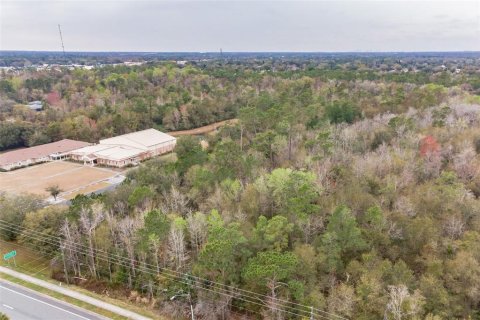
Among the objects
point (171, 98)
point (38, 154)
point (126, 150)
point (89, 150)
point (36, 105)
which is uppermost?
point (171, 98)

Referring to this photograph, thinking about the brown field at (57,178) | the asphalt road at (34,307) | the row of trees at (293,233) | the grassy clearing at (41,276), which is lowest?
the brown field at (57,178)

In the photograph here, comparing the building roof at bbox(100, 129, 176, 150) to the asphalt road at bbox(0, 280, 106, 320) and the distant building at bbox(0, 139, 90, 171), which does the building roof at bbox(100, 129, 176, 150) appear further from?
the asphalt road at bbox(0, 280, 106, 320)

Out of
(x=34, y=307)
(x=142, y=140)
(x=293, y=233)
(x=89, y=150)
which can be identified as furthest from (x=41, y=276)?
(x=142, y=140)

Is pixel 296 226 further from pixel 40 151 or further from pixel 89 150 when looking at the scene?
pixel 40 151

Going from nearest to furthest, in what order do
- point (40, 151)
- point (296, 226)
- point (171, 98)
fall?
point (296, 226) → point (40, 151) → point (171, 98)

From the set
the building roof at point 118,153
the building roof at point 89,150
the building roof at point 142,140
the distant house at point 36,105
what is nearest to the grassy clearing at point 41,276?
the building roof at point 118,153

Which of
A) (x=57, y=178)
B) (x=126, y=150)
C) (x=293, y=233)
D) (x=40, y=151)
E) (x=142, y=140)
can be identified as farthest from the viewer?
(x=142, y=140)

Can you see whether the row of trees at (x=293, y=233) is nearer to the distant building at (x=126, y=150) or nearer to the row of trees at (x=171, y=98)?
the row of trees at (x=171, y=98)
